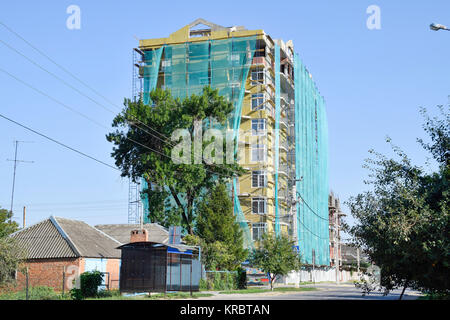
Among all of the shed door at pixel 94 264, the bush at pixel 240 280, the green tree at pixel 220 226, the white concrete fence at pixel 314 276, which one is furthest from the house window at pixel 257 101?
the shed door at pixel 94 264

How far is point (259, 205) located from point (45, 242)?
105 ft

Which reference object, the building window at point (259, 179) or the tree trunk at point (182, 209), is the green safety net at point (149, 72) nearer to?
the tree trunk at point (182, 209)

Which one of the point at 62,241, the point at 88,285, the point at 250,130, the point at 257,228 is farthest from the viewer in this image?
the point at 250,130

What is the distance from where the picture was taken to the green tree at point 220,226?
5042cm

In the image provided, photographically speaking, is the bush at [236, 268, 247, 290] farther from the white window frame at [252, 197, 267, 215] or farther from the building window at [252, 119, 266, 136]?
the building window at [252, 119, 266, 136]

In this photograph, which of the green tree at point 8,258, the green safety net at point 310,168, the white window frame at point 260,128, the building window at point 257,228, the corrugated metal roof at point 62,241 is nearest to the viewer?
the green tree at point 8,258

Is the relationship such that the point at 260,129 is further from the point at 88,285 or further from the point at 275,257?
the point at 88,285

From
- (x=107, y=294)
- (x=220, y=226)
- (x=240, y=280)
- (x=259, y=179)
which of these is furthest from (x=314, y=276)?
(x=107, y=294)

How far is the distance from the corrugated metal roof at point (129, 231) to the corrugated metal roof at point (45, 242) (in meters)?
10.3

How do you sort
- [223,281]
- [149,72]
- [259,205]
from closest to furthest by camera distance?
[223,281], [259,205], [149,72]

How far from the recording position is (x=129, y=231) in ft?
183

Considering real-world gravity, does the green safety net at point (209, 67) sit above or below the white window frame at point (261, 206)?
above

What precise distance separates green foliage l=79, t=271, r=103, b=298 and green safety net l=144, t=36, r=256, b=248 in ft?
111
